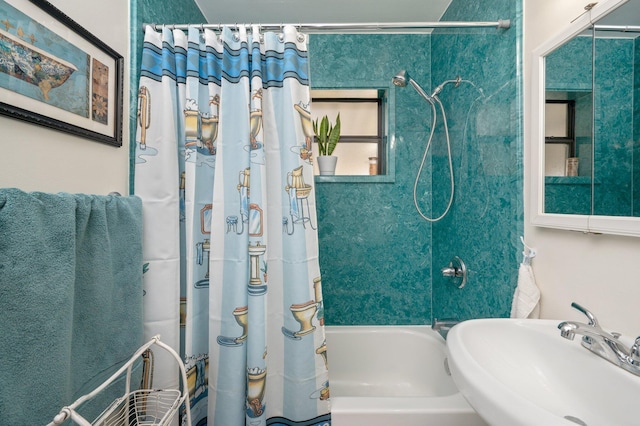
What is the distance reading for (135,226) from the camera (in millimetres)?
1105

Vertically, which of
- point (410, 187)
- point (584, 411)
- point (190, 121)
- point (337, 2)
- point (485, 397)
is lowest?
point (584, 411)

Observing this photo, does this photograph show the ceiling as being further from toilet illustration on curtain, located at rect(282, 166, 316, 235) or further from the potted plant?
toilet illustration on curtain, located at rect(282, 166, 316, 235)

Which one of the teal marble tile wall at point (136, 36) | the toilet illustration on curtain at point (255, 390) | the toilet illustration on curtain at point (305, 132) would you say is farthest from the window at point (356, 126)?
the toilet illustration on curtain at point (255, 390)

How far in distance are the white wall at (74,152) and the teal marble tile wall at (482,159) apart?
1.62 meters

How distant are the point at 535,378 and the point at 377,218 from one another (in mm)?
1345

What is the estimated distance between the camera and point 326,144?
6.82 feet

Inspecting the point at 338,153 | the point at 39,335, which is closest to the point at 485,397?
the point at 39,335

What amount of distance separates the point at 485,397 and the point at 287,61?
4.23ft

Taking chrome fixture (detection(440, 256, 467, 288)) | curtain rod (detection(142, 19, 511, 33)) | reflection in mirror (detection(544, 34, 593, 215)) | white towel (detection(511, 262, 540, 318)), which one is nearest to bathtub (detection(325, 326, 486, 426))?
chrome fixture (detection(440, 256, 467, 288))

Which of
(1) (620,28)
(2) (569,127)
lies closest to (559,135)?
(2) (569,127)

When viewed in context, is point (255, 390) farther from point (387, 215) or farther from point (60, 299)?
point (387, 215)

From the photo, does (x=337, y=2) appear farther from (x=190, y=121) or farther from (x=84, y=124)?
(x=84, y=124)

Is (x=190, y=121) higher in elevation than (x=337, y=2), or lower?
lower

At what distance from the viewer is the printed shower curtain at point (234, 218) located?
4.00ft
